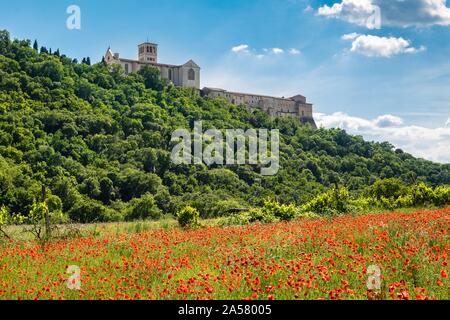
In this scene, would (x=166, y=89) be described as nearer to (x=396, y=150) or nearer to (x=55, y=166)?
(x=396, y=150)

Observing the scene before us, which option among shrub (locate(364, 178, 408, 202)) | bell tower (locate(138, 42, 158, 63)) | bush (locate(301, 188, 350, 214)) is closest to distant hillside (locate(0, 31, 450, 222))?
shrub (locate(364, 178, 408, 202))

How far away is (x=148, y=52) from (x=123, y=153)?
80186mm

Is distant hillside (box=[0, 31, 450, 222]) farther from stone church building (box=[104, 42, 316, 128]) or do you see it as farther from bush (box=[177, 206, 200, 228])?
bush (box=[177, 206, 200, 228])

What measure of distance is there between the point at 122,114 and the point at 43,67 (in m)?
15.4

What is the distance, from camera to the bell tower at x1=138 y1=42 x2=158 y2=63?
471 feet

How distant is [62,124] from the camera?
68.4m

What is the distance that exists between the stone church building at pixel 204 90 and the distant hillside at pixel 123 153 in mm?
13763

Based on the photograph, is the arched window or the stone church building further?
the arched window

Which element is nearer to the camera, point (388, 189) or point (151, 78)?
point (388, 189)

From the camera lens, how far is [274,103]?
145750mm

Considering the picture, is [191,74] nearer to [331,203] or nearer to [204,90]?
[204,90]

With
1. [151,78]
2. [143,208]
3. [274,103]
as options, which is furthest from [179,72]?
[143,208]

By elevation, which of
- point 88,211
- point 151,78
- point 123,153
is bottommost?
point 88,211

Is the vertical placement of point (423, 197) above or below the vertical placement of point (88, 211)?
above
